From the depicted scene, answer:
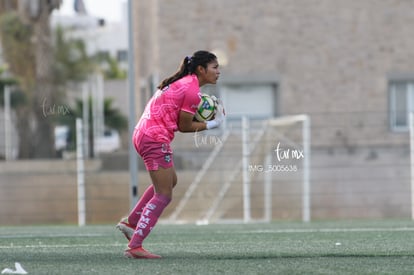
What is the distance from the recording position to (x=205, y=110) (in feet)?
29.7

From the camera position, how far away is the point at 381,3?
25.4 m

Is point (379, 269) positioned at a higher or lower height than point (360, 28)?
lower

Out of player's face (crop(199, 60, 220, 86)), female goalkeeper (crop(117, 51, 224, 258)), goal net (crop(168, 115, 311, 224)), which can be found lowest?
goal net (crop(168, 115, 311, 224))

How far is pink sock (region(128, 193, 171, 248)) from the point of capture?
8.70 meters

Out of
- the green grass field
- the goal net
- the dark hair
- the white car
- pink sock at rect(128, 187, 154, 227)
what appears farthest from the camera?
the white car

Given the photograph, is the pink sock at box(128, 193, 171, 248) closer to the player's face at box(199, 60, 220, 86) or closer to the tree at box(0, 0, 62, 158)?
the player's face at box(199, 60, 220, 86)

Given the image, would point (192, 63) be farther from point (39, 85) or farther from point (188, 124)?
point (39, 85)

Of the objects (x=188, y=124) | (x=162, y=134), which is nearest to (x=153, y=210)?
(x=162, y=134)

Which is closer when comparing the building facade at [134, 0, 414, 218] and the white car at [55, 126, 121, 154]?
the building facade at [134, 0, 414, 218]

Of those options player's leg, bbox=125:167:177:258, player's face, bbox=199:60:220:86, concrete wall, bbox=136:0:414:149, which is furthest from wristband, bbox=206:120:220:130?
concrete wall, bbox=136:0:414:149

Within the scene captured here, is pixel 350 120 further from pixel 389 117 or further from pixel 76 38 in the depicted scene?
pixel 76 38

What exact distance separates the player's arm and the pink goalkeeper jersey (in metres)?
0.03

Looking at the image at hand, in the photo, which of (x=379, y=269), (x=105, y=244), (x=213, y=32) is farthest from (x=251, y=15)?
(x=379, y=269)

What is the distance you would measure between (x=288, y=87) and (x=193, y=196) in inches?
198
